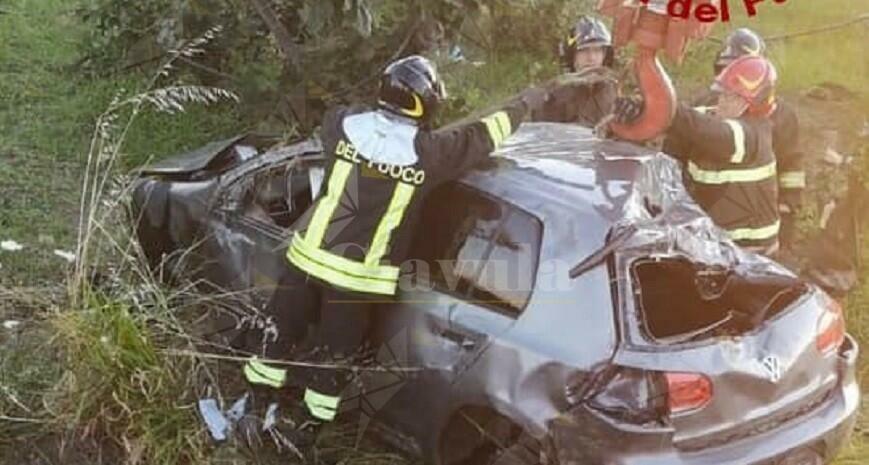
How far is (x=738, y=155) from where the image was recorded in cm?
613

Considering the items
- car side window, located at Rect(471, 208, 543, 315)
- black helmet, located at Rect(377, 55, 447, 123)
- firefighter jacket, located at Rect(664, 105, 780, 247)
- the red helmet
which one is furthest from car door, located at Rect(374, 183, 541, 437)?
the red helmet

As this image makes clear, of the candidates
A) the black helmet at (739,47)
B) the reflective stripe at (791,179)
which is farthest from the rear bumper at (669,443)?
the black helmet at (739,47)

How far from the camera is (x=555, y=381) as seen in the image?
4.42 m

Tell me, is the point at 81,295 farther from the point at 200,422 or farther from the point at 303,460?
the point at 303,460

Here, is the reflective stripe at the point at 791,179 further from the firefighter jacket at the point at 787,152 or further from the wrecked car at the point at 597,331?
the wrecked car at the point at 597,331

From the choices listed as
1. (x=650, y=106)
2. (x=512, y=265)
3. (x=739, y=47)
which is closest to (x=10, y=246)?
(x=512, y=265)

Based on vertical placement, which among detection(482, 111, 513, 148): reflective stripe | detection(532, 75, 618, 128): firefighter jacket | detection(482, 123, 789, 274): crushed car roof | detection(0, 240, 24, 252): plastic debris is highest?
detection(482, 111, 513, 148): reflective stripe

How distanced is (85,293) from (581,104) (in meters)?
2.41

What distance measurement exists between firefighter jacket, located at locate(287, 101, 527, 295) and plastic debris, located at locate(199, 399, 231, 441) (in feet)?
2.50

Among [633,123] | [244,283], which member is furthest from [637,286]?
[244,283]

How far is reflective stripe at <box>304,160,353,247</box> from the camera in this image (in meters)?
5.01

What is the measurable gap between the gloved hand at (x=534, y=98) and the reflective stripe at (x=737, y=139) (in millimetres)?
830

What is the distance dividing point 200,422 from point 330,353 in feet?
2.21

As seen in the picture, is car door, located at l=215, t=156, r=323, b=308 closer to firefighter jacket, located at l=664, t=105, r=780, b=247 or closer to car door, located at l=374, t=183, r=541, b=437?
car door, located at l=374, t=183, r=541, b=437
